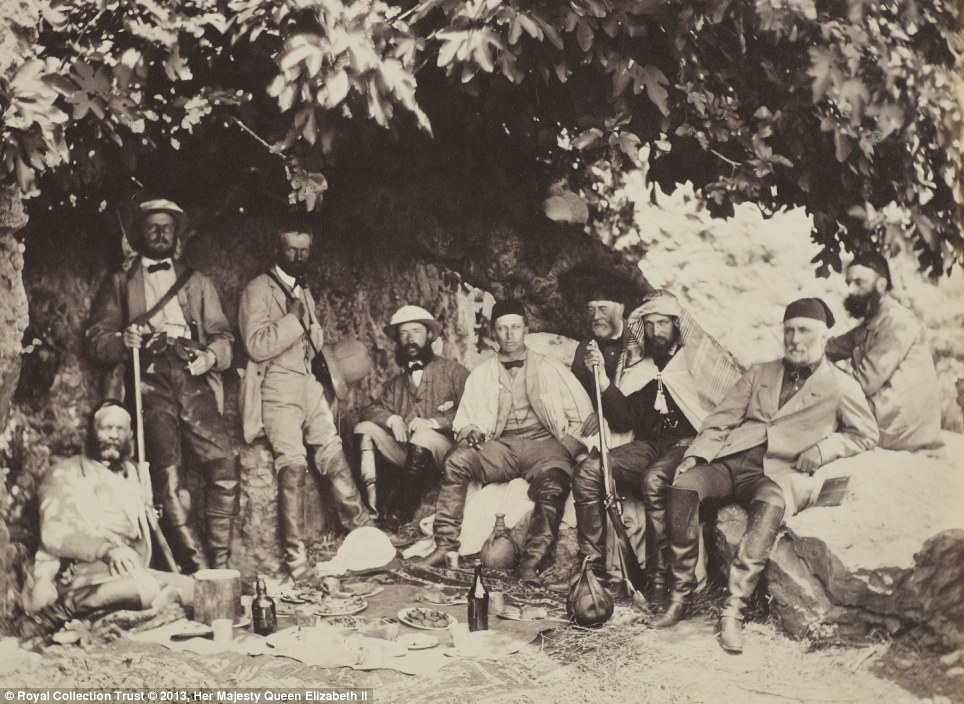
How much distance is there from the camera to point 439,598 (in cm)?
698

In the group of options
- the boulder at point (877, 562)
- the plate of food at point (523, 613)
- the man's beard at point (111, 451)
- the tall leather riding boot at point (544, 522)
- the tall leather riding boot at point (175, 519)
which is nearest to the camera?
the boulder at point (877, 562)

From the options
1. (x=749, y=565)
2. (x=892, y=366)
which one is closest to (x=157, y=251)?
(x=749, y=565)

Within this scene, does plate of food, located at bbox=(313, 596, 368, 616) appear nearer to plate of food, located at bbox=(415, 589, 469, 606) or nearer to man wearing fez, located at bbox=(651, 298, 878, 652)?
plate of food, located at bbox=(415, 589, 469, 606)

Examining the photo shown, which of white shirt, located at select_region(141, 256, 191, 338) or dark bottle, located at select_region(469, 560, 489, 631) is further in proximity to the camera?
white shirt, located at select_region(141, 256, 191, 338)

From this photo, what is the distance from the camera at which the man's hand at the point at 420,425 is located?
7.40 m

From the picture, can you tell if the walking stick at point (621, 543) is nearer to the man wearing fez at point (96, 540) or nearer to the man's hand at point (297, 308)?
the man's hand at point (297, 308)

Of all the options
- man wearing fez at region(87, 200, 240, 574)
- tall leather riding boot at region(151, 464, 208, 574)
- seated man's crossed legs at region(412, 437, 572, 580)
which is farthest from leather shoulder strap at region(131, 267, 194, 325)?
seated man's crossed legs at region(412, 437, 572, 580)

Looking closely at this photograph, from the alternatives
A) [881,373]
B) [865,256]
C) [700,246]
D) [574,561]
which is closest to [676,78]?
[700,246]

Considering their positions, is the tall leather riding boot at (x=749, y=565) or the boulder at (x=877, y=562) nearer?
the boulder at (x=877, y=562)

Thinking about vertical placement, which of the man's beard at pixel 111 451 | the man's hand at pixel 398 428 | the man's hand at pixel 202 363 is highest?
the man's hand at pixel 202 363

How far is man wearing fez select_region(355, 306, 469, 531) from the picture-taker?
739cm

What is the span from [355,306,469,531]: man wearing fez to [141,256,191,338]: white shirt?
116 centimetres

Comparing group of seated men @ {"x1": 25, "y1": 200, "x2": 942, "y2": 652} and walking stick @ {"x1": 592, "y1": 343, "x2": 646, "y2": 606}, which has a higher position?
group of seated men @ {"x1": 25, "y1": 200, "x2": 942, "y2": 652}

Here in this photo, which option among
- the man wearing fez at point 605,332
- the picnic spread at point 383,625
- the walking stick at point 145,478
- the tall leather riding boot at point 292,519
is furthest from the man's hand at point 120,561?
the man wearing fez at point 605,332
